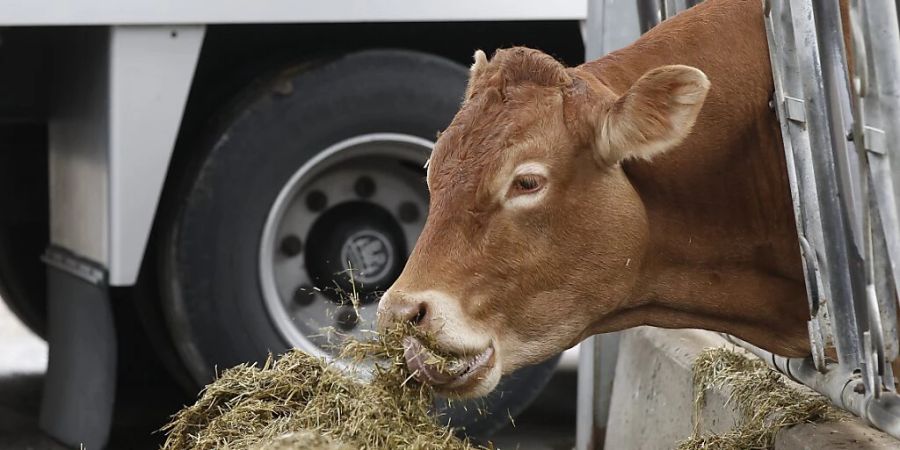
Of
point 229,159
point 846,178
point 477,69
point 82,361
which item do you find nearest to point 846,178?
point 846,178

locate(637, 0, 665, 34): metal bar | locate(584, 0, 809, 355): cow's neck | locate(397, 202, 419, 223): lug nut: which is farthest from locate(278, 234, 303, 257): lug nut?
locate(584, 0, 809, 355): cow's neck

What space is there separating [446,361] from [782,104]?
1.09 metres

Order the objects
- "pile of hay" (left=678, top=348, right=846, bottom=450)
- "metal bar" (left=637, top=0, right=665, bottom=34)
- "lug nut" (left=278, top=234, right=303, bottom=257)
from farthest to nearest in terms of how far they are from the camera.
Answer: "lug nut" (left=278, top=234, right=303, bottom=257) < "metal bar" (left=637, top=0, right=665, bottom=34) < "pile of hay" (left=678, top=348, right=846, bottom=450)

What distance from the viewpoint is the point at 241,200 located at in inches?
221

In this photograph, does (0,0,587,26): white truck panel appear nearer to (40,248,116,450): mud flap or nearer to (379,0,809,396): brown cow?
(40,248,116,450): mud flap

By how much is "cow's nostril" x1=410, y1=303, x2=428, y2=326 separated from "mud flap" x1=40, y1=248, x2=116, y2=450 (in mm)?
2436

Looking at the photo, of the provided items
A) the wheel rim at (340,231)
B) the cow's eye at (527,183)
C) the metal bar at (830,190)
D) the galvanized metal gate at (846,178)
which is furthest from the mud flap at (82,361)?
the metal bar at (830,190)

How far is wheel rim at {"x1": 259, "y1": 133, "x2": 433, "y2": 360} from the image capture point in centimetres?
572

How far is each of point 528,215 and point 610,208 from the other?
9.1 inches

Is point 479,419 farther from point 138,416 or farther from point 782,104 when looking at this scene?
point 782,104

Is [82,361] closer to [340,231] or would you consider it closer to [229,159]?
[229,159]

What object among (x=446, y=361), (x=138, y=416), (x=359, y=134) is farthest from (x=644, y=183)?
(x=138, y=416)

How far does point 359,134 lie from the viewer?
226 inches

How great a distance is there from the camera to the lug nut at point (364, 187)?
19.4ft
